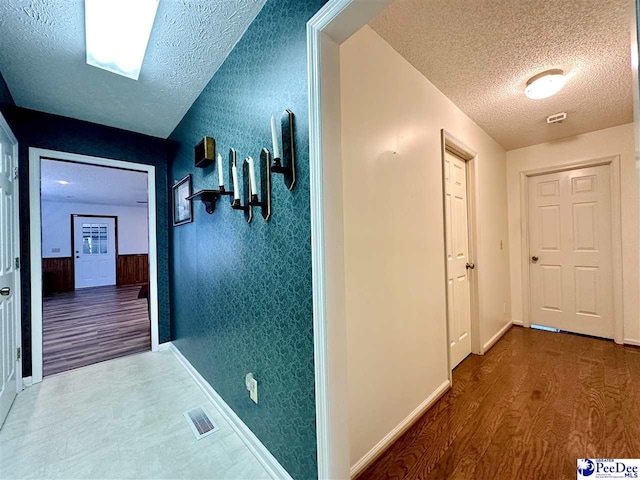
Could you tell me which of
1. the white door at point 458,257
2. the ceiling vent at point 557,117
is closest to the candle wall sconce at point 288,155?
the white door at point 458,257

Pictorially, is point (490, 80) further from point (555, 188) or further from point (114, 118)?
point (114, 118)

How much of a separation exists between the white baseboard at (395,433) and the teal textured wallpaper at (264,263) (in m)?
0.36

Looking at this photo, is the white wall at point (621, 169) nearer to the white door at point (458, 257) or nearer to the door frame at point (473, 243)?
the door frame at point (473, 243)

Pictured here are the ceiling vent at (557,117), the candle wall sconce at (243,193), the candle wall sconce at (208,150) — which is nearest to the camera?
the candle wall sconce at (243,193)

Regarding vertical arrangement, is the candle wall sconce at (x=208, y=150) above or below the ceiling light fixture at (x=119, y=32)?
below

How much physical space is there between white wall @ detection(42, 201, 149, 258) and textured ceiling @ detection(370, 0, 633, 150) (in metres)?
6.38

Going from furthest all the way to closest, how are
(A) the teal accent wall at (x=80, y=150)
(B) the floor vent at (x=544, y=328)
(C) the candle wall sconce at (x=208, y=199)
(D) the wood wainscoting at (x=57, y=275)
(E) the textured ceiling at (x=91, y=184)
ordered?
1. (D) the wood wainscoting at (x=57, y=275)
2. (E) the textured ceiling at (x=91, y=184)
3. (B) the floor vent at (x=544, y=328)
4. (A) the teal accent wall at (x=80, y=150)
5. (C) the candle wall sconce at (x=208, y=199)

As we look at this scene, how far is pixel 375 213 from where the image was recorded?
139cm

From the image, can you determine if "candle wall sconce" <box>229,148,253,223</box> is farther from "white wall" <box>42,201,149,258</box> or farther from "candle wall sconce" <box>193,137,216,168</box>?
"white wall" <box>42,201,149,258</box>

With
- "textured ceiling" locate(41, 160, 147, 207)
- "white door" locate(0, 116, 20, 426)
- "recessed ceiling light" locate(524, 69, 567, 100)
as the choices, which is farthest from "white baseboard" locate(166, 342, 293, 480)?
"recessed ceiling light" locate(524, 69, 567, 100)

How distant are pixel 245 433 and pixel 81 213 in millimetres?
8425

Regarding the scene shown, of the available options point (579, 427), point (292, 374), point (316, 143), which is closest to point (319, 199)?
point (316, 143)

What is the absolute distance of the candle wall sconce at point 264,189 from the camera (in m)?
1.26

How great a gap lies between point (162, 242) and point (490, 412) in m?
3.29
